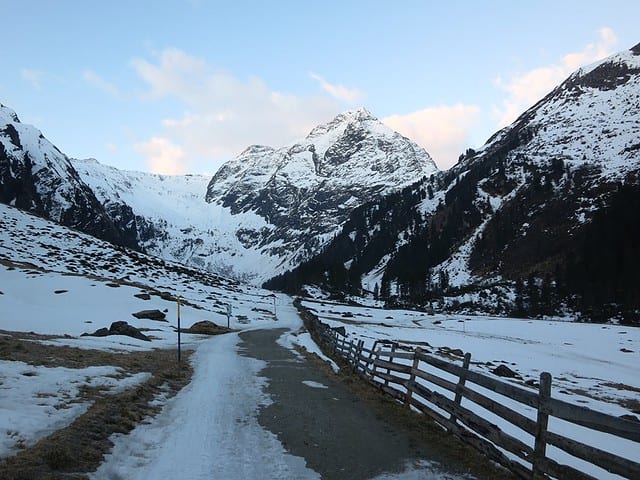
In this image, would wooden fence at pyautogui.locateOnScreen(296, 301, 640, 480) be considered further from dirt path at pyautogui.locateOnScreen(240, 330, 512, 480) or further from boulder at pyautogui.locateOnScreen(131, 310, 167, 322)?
boulder at pyautogui.locateOnScreen(131, 310, 167, 322)

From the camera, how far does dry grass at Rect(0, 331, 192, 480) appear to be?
21.7ft

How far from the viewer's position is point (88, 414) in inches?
381

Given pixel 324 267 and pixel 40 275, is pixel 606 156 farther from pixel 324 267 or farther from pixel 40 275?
pixel 40 275

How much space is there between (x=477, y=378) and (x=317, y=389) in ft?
23.0

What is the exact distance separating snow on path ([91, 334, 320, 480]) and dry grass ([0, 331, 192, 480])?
0.35 m

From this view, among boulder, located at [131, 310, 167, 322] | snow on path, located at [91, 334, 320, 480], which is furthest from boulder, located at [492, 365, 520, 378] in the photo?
boulder, located at [131, 310, 167, 322]

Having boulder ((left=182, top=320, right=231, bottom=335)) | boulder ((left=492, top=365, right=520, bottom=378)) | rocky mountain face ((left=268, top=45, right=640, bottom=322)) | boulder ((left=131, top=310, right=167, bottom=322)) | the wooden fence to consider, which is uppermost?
rocky mountain face ((left=268, top=45, right=640, bottom=322))

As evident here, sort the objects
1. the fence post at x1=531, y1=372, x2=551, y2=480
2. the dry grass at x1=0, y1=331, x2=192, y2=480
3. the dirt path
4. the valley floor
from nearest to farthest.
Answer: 1. the dry grass at x1=0, y1=331, x2=192, y2=480
2. the fence post at x1=531, y1=372, x2=551, y2=480
3. the valley floor
4. the dirt path

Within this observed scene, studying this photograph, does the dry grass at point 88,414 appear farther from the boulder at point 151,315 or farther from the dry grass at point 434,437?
the boulder at point 151,315

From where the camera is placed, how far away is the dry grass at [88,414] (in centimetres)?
660

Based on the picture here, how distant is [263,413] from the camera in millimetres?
11578

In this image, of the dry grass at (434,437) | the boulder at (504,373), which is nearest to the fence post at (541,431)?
the dry grass at (434,437)

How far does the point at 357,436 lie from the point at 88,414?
18.3ft

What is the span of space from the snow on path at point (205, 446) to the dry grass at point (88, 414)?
0.35 metres
